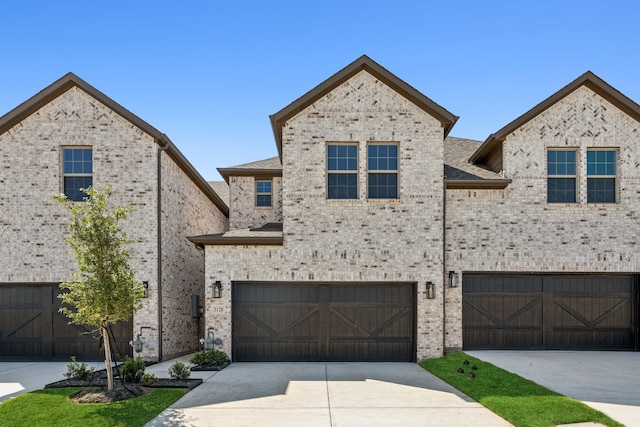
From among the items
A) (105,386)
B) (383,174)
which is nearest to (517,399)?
(383,174)

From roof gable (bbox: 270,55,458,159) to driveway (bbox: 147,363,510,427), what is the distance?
7.36 m

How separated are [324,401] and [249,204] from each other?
1022cm

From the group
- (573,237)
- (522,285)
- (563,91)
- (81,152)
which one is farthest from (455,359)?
(81,152)

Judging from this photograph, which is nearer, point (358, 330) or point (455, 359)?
point (455, 359)

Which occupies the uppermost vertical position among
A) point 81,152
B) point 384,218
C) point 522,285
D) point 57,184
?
point 81,152

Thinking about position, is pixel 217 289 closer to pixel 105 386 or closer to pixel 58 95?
pixel 105 386

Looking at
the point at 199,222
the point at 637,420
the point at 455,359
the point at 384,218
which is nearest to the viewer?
the point at 637,420

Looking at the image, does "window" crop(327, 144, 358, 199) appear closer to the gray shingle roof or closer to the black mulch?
the gray shingle roof

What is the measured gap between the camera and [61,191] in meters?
13.0

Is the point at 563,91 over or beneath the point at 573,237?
over

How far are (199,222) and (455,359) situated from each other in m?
10.7

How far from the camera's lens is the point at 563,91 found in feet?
43.5

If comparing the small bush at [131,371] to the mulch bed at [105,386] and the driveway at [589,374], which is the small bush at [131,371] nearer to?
the mulch bed at [105,386]

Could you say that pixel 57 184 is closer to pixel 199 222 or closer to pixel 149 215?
pixel 149 215
